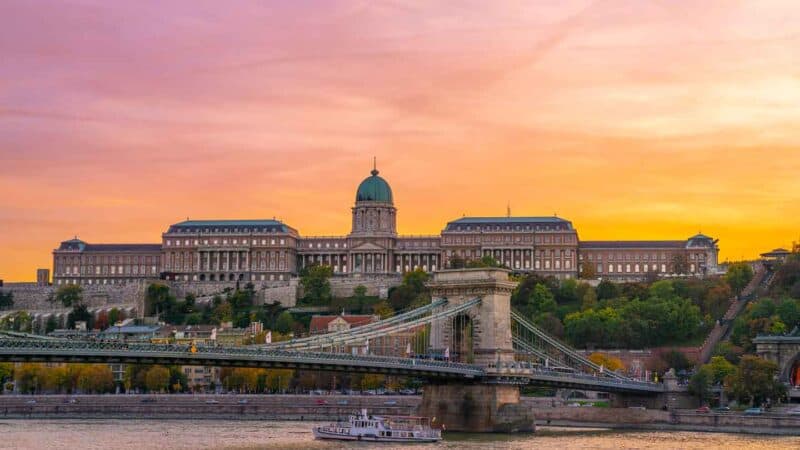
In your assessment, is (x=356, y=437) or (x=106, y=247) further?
(x=106, y=247)

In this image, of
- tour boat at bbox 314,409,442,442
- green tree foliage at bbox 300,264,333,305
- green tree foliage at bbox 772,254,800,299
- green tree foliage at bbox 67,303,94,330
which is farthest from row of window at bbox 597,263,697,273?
tour boat at bbox 314,409,442,442

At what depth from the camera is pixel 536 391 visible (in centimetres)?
10044

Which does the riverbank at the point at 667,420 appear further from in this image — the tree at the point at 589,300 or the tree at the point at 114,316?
the tree at the point at 114,316

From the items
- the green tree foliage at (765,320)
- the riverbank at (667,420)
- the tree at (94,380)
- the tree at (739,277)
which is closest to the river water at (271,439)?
the riverbank at (667,420)

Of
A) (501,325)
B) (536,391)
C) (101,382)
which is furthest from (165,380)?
(501,325)

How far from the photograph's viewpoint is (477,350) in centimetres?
6962

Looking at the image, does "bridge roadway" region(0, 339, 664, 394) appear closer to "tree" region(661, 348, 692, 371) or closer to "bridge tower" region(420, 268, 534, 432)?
"bridge tower" region(420, 268, 534, 432)

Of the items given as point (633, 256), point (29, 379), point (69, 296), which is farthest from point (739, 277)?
point (69, 296)

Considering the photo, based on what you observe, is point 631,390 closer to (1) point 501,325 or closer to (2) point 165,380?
(1) point 501,325

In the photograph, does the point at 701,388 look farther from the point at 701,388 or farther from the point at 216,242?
the point at 216,242

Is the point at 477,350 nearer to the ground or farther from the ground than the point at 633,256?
nearer to the ground

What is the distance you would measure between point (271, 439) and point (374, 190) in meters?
113

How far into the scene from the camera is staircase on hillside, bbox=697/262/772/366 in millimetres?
112175

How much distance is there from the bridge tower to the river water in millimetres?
1130
